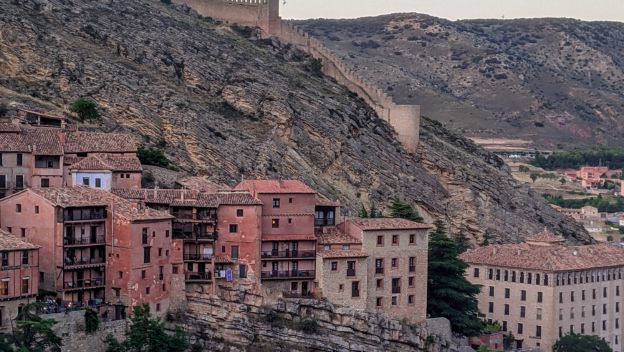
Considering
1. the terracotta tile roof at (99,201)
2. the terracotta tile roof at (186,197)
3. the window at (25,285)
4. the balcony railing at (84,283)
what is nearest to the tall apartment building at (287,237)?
the terracotta tile roof at (186,197)

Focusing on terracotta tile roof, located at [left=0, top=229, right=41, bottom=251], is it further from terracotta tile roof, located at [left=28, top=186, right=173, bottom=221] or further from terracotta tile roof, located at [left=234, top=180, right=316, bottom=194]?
terracotta tile roof, located at [left=234, top=180, right=316, bottom=194]

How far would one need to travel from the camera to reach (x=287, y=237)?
79562mm

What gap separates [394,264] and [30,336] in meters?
21.0

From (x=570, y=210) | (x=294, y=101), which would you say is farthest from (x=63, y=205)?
(x=570, y=210)

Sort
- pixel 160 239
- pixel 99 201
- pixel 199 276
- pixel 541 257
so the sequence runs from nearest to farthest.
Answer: pixel 160 239, pixel 99 201, pixel 199 276, pixel 541 257

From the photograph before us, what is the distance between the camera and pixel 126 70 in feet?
360

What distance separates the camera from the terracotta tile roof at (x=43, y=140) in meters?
80.9

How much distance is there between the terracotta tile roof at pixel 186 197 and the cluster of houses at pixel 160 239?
5 centimetres

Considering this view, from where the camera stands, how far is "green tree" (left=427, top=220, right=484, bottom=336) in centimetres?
8831

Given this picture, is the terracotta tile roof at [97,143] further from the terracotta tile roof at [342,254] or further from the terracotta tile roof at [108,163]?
the terracotta tile roof at [342,254]

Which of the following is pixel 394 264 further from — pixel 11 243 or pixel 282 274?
pixel 11 243

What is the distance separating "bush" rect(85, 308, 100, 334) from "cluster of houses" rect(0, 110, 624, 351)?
1.37m

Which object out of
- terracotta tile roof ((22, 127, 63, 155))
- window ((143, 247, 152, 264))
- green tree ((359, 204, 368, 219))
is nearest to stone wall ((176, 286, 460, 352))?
window ((143, 247, 152, 264))

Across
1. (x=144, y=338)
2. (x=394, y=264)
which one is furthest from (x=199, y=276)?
(x=394, y=264)
